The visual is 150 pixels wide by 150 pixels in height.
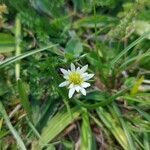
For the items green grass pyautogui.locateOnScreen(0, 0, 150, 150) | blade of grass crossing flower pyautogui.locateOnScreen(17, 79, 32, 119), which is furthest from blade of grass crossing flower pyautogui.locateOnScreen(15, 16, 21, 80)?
blade of grass crossing flower pyautogui.locateOnScreen(17, 79, 32, 119)

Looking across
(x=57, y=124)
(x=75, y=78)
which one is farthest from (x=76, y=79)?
(x=57, y=124)

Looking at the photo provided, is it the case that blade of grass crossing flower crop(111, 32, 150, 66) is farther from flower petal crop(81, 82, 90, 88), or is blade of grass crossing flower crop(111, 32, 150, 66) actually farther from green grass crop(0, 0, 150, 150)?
flower petal crop(81, 82, 90, 88)

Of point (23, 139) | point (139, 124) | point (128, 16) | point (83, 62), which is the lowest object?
point (139, 124)

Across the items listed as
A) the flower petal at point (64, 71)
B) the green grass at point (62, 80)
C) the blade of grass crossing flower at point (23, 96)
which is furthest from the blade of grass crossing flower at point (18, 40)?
the flower petal at point (64, 71)

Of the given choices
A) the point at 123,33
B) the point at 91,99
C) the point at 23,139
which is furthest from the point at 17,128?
the point at 123,33

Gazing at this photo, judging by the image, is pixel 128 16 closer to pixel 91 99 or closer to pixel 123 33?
pixel 123 33

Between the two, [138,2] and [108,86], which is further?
[108,86]
